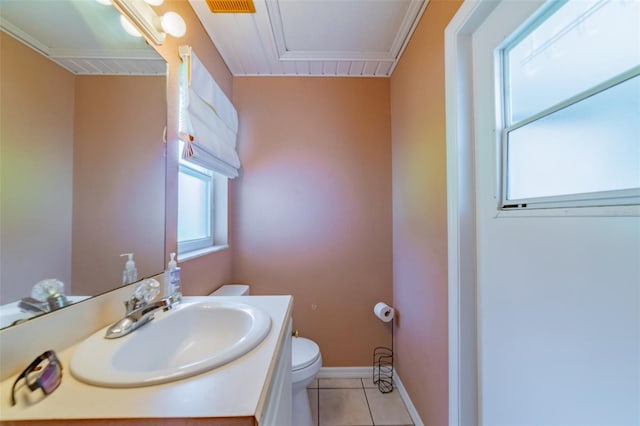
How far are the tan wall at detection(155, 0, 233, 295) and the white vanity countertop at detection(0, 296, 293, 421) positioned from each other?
26.3 inches

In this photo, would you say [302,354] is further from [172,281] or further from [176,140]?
[176,140]

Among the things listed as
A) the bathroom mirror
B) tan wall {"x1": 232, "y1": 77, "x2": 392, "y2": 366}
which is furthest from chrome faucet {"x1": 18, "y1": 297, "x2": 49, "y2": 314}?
tan wall {"x1": 232, "y1": 77, "x2": 392, "y2": 366}

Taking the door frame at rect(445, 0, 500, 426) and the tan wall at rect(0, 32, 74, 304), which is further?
the door frame at rect(445, 0, 500, 426)

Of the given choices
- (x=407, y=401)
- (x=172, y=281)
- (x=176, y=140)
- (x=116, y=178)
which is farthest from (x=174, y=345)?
(x=407, y=401)

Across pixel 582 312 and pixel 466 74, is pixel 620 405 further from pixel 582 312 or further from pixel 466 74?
pixel 466 74

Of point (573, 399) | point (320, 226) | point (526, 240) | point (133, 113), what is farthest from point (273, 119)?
point (573, 399)

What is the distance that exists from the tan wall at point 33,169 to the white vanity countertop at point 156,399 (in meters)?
0.23

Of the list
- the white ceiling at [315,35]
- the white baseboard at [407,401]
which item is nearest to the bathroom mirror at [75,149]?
the white ceiling at [315,35]

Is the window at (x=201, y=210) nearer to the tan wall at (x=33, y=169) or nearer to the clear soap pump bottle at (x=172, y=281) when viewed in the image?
the clear soap pump bottle at (x=172, y=281)

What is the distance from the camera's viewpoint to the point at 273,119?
6.07 ft

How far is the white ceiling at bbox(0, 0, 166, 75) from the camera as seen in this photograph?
546 mm

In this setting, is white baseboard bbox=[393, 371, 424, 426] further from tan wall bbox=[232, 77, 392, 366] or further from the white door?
the white door

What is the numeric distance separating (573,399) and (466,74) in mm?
1096

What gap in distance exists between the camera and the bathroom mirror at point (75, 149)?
0.53 metres
